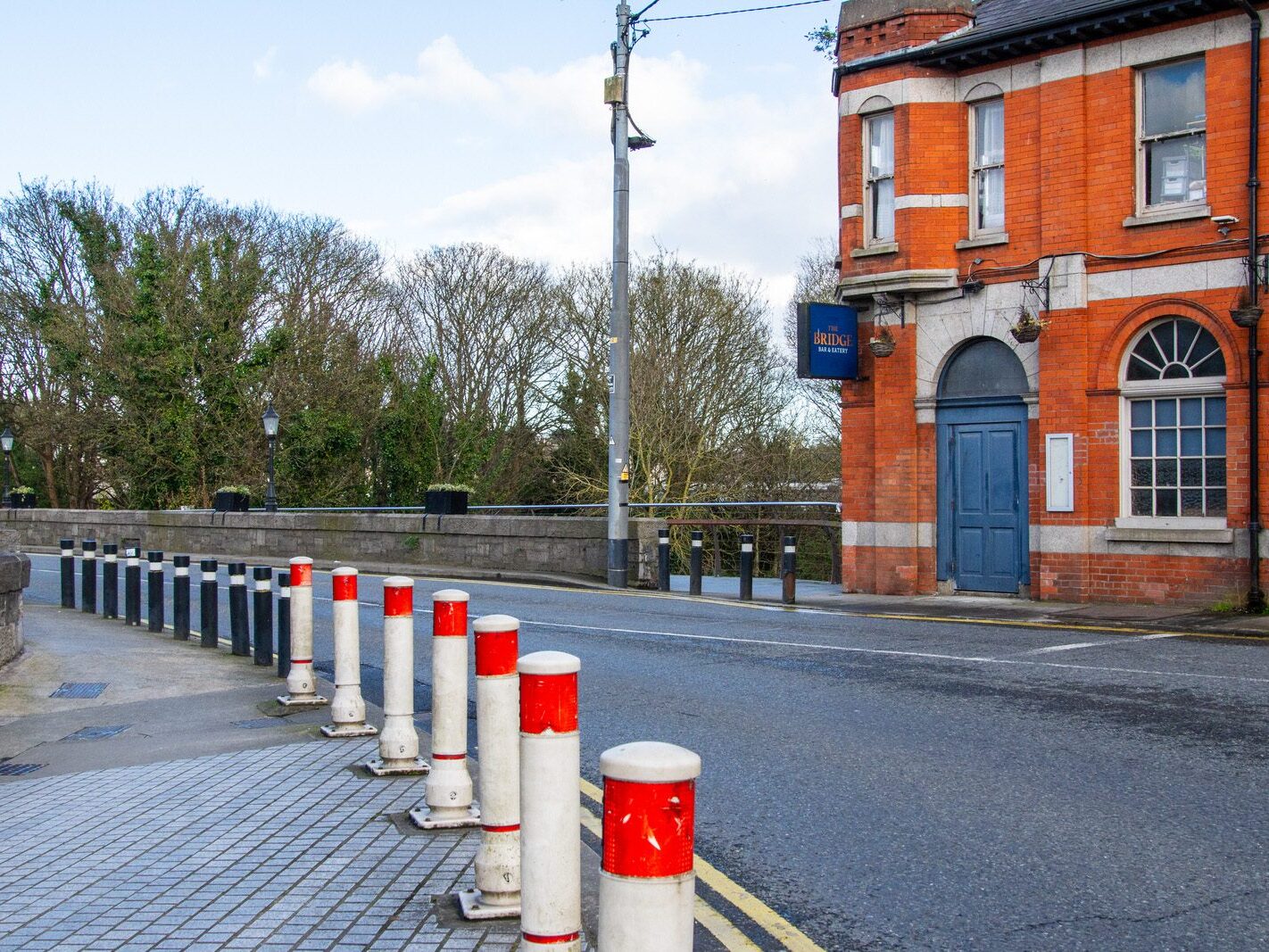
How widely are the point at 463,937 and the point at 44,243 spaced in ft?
138

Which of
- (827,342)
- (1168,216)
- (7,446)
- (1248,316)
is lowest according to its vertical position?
(7,446)

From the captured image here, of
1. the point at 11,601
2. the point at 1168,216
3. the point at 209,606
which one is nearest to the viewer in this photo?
the point at 11,601

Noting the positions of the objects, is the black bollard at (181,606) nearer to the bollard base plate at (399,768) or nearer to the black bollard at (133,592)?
the black bollard at (133,592)

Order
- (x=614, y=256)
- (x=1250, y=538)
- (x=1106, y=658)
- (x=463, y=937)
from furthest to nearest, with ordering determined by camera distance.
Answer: (x=614, y=256) → (x=1250, y=538) → (x=1106, y=658) → (x=463, y=937)

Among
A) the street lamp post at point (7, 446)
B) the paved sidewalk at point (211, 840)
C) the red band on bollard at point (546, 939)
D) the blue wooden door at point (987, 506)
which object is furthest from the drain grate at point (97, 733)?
the street lamp post at point (7, 446)

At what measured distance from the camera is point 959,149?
59.6 feet

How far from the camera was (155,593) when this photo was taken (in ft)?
44.4

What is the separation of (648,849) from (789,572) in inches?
570

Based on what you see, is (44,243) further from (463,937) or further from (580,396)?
(463,937)

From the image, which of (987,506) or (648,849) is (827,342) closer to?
(987,506)

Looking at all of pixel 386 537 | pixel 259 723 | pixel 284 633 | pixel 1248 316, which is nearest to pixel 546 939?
pixel 259 723

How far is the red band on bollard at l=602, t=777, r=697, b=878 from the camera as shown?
2617mm

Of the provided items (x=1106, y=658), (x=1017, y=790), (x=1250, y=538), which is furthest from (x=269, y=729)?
(x=1250, y=538)

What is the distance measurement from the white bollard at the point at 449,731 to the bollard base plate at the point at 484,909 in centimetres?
107
